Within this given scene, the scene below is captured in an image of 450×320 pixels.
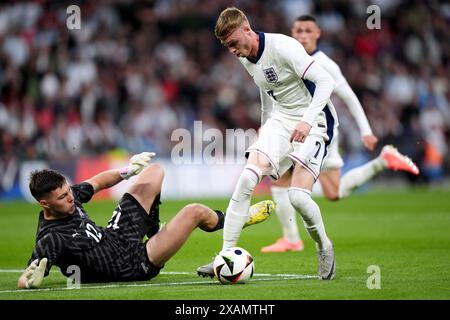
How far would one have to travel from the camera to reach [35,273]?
711 cm

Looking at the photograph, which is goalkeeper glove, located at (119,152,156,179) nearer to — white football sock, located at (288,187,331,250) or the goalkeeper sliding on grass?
the goalkeeper sliding on grass

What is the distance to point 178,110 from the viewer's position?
23.2 metres

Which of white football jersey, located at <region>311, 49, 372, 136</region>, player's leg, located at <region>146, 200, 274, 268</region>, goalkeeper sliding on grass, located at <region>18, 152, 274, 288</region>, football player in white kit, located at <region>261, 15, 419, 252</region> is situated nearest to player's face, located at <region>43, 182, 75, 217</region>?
goalkeeper sliding on grass, located at <region>18, 152, 274, 288</region>

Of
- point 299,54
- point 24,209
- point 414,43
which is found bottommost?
point 24,209

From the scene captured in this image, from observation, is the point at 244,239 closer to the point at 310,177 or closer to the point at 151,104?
the point at 310,177

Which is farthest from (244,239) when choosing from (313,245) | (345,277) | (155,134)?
(155,134)

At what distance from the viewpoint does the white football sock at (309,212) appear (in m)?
7.88

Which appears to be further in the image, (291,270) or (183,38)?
(183,38)

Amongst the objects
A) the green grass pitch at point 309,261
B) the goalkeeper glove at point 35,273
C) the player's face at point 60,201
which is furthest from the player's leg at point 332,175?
the goalkeeper glove at point 35,273

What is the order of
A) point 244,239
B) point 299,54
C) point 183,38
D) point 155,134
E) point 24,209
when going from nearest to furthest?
point 299,54
point 244,239
point 24,209
point 155,134
point 183,38

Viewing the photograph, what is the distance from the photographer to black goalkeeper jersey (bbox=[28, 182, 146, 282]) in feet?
23.7

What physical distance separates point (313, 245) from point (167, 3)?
49.2ft

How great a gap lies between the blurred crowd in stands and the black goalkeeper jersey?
1316 cm
